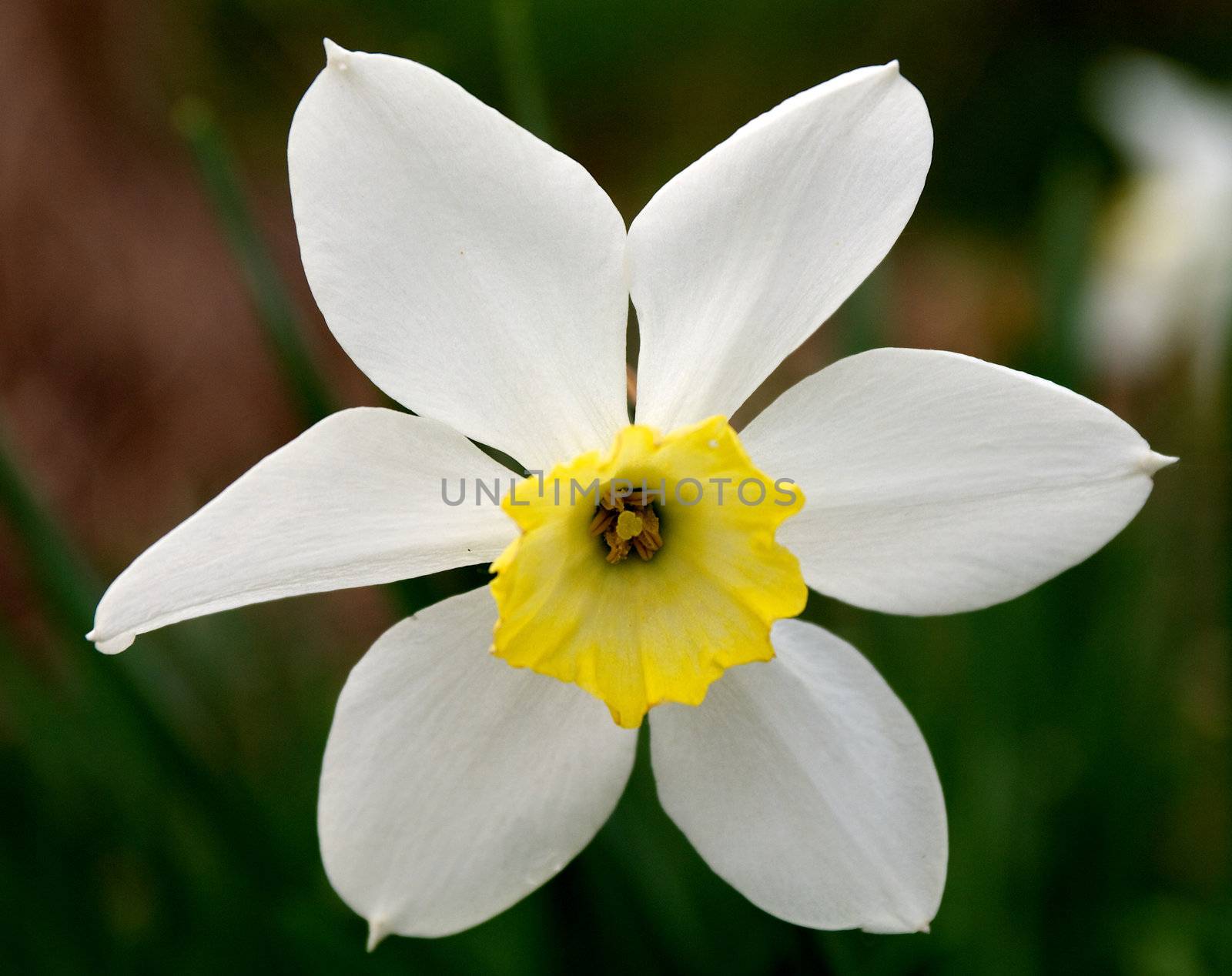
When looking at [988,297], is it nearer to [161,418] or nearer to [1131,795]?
[1131,795]

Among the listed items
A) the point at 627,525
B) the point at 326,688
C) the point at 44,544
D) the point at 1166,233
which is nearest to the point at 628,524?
the point at 627,525

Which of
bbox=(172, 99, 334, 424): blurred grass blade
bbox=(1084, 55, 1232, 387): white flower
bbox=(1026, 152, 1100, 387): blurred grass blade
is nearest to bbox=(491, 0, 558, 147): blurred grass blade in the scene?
bbox=(172, 99, 334, 424): blurred grass blade

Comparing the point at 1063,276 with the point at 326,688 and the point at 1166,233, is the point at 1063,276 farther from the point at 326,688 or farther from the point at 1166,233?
the point at 326,688

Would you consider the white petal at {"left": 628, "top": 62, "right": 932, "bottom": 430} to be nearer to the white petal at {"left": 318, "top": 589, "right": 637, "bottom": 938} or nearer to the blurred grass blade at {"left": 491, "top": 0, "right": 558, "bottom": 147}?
the white petal at {"left": 318, "top": 589, "right": 637, "bottom": 938}

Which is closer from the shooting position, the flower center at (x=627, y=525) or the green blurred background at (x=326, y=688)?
the flower center at (x=627, y=525)

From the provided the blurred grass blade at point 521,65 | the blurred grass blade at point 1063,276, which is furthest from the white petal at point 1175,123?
the blurred grass blade at point 521,65

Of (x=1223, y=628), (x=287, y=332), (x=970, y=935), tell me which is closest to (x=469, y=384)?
(x=287, y=332)

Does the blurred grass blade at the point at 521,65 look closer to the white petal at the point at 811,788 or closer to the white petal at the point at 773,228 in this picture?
the white petal at the point at 773,228

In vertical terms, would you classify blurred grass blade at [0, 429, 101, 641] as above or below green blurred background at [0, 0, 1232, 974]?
above
